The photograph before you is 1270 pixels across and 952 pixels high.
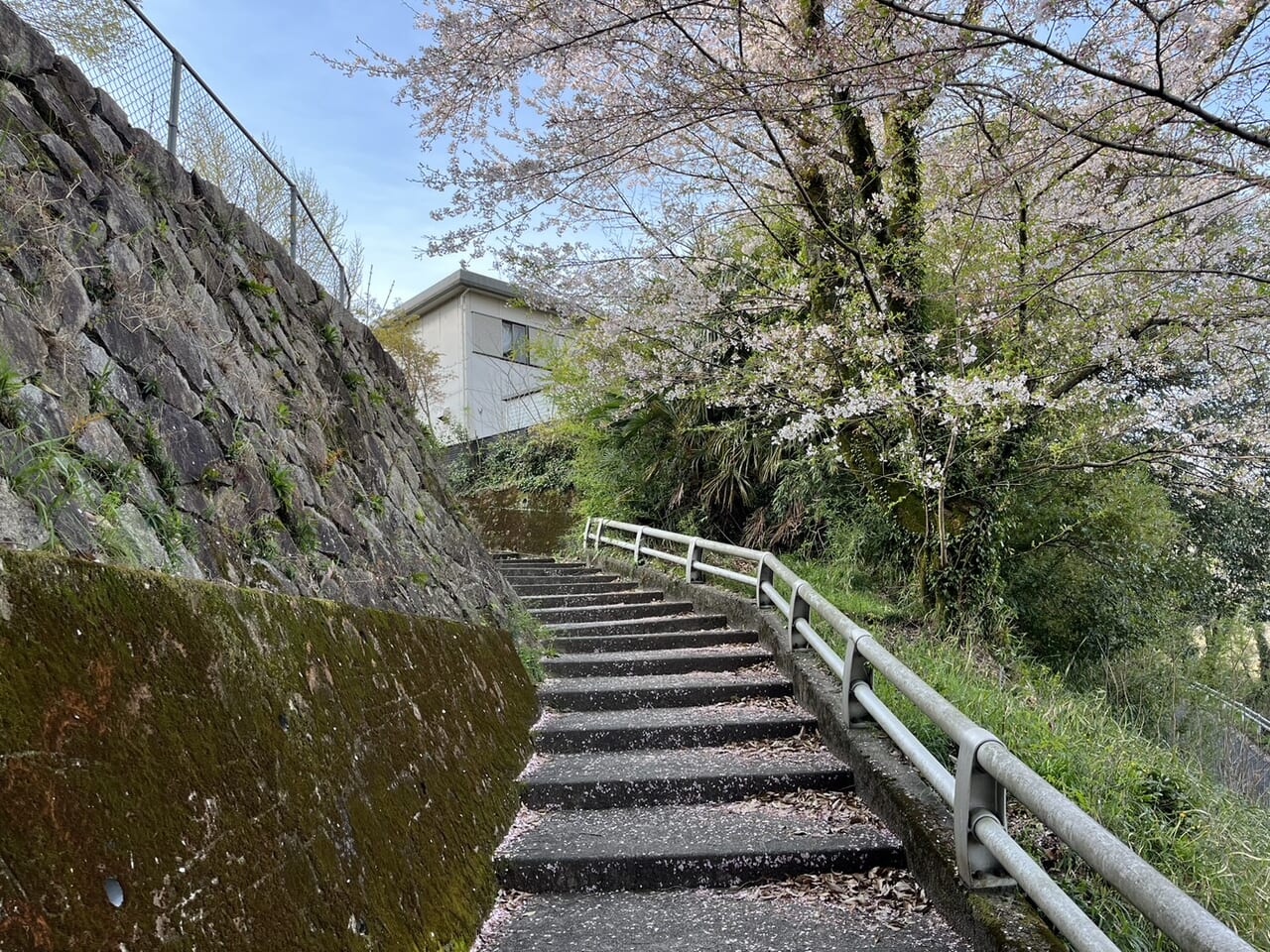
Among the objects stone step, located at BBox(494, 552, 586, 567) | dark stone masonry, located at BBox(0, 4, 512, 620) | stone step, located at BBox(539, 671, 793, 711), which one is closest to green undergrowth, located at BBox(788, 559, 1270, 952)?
stone step, located at BBox(539, 671, 793, 711)

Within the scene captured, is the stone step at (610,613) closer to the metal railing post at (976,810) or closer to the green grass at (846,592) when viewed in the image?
the green grass at (846,592)

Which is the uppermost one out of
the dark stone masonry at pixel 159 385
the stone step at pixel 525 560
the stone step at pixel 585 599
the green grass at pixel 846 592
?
the dark stone masonry at pixel 159 385

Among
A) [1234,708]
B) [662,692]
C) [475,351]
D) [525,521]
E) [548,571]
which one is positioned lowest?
[1234,708]

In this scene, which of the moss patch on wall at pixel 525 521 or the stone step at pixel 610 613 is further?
the moss patch on wall at pixel 525 521

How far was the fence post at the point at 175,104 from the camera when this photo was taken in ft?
13.4

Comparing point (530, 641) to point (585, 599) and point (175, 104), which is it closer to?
point (585, 599)

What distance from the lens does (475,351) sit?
17.5m

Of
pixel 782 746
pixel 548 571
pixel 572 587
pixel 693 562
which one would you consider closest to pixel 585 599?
pixel 572 587

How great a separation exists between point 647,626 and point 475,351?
467 inches

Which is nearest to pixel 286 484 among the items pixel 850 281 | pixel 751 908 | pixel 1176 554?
pixel 751 908

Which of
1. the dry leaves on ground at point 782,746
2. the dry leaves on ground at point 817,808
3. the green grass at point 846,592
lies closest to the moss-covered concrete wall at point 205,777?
the dry leaves on ground at point 817,808

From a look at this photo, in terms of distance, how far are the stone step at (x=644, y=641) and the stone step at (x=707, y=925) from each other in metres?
3.34

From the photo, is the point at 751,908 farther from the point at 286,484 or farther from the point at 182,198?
the point at 182,198

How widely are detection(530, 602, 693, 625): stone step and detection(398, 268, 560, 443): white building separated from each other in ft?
30.8
